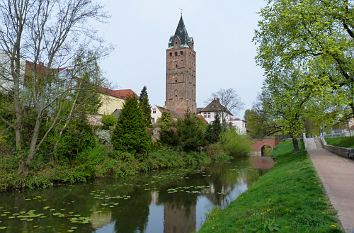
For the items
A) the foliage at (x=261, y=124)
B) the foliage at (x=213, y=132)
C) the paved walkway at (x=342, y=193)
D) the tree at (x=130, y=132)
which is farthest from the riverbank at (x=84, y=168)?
the paved walkway at (x=342, y=193)

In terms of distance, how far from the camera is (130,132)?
31.2m

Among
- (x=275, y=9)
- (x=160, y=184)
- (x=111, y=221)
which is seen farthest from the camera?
(x=160, y=184)

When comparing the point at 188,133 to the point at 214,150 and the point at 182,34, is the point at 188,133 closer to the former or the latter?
the point at 214,150

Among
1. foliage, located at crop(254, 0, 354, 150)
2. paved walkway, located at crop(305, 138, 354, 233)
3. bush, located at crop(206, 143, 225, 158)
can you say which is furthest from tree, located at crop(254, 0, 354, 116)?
bush, located at crop(206, 143, 225, 158)

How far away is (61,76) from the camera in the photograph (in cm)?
2322

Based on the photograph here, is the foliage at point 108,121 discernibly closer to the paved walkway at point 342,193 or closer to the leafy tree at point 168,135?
the leafy tree at point 168,135

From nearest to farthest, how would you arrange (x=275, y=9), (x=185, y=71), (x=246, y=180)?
1. (x=275, y=9)
2. (x=246, y=180)
3. (x=185, y=71)

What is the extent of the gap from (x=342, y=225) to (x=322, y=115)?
55.3 ft

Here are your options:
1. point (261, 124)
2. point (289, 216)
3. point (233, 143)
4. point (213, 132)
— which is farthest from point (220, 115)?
point (289, 216)

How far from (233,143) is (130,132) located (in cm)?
2745

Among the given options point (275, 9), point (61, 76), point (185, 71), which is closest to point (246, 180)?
point (275, 9)

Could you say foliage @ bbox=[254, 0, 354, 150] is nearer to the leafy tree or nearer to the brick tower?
the leafy tree

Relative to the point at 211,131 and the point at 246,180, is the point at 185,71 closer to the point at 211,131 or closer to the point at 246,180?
the point at 211,131

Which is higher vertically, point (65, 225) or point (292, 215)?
point (292, 215)
